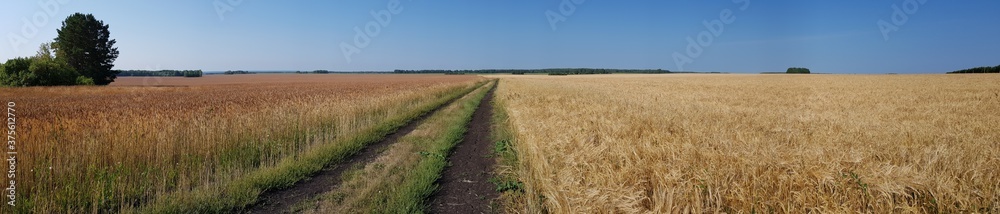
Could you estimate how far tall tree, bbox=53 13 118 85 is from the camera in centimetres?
4956

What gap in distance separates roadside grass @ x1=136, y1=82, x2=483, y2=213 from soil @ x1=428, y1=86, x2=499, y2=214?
221cm

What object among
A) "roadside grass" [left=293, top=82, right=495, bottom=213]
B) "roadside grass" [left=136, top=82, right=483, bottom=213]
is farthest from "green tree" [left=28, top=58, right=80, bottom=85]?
"roadside grass" [left=293, top=82, right=495, bottom=213]

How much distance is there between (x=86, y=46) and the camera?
51.1 meters

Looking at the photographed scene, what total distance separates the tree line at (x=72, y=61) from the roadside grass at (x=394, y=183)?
55082mm

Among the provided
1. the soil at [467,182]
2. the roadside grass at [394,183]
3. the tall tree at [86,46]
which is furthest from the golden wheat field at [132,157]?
the tall tree at [86,46]

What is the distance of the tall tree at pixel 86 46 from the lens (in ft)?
163

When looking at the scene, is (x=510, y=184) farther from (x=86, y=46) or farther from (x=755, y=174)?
(x=86, y=46)

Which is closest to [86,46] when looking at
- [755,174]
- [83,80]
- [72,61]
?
[72,61]

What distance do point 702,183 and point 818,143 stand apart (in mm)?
3409

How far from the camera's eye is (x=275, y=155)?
805 cm

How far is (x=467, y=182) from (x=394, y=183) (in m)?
1.08
